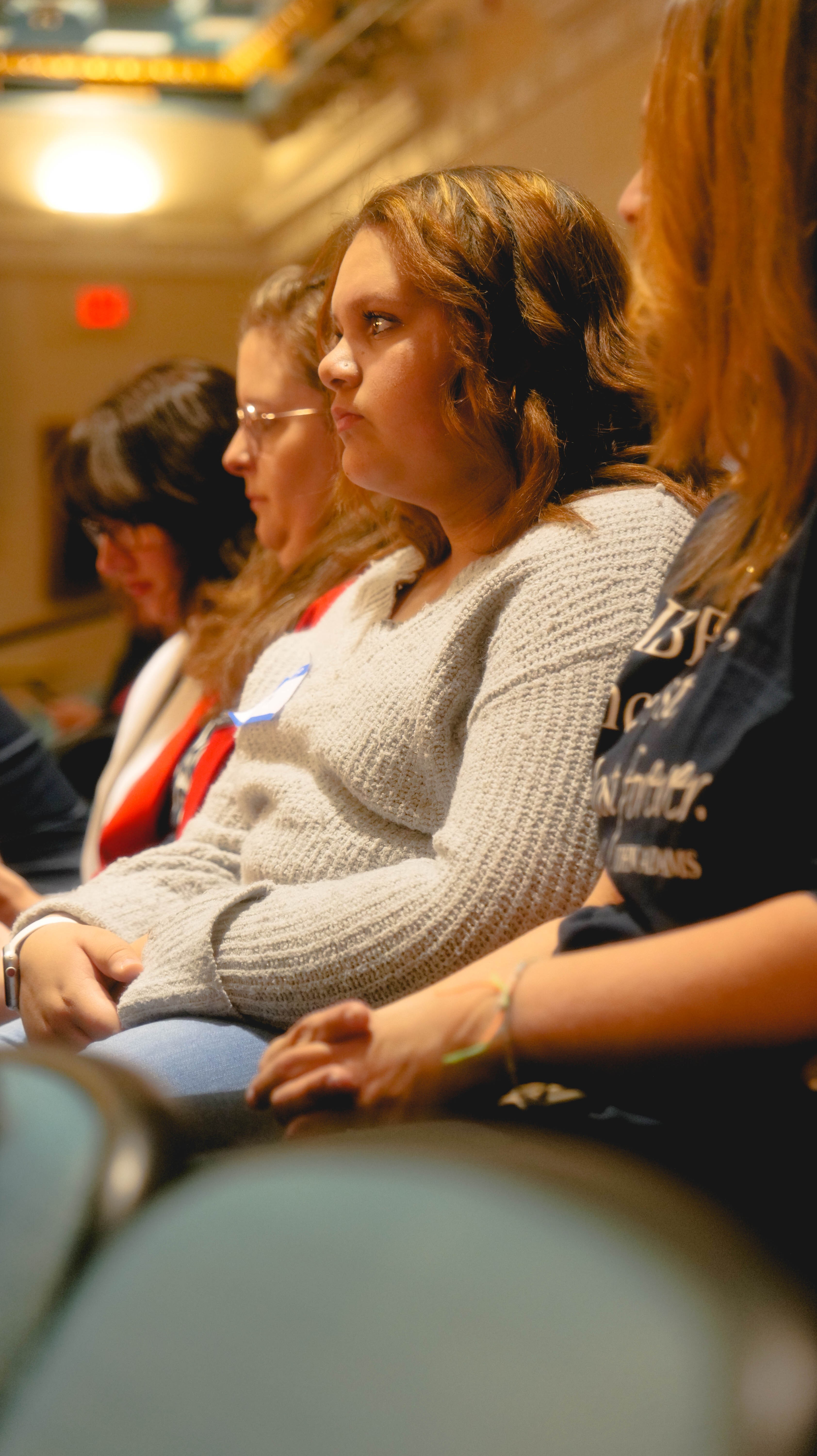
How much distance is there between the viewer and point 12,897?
63.0 inches

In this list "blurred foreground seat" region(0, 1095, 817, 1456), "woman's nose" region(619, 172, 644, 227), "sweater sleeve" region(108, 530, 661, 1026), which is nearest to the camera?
"blurred foreground seat" region(0, 1095, 817, 1456)

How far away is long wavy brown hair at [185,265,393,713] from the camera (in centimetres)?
154

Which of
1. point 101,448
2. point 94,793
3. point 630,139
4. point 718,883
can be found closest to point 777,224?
point 718,883

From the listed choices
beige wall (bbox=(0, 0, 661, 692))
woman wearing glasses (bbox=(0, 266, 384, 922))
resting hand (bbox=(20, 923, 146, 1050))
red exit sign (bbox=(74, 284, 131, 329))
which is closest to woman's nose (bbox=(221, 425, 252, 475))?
woman wearing glasses (bbox=(0, 266, 384, 922))

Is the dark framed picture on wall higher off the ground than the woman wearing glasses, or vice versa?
the woman wearing glasses

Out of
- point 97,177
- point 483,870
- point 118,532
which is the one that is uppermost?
point 97,177

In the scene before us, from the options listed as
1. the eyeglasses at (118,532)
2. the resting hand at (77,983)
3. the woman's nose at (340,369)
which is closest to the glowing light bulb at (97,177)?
the eyeglasses at (118,532)

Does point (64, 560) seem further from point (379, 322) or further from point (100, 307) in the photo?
point (379, 322)

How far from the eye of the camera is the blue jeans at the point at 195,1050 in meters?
0.92

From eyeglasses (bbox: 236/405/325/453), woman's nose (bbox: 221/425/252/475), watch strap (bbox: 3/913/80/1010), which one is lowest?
watch strap (bbox: 3/913/80/1010)

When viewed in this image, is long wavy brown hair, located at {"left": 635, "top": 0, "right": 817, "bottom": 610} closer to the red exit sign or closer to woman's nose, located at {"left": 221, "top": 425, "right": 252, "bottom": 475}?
woman's nose, located at {"left": 221, "top": 425, "right": 252, "bottom": 475}

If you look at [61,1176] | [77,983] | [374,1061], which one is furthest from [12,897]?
[61,1176]

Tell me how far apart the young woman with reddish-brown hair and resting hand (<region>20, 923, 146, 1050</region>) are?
0.46m

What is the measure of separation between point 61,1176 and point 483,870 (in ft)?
1.92
